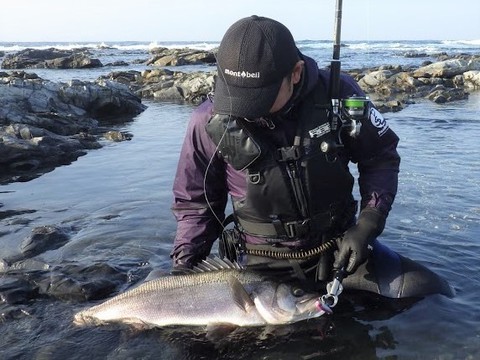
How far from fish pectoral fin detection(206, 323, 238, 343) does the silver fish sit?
4 cm

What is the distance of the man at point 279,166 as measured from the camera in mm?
3855

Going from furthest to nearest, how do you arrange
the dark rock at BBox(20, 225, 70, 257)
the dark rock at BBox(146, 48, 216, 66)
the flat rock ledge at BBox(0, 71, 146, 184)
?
the dark rock at BBox(146, 48, 216, 66)
the flat rock ledge at BBox(0, 71, 146, 184)
the dark rock at BBox(20, 225, 70, 257)

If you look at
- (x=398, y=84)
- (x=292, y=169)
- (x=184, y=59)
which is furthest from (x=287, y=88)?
(x=184, y=59)

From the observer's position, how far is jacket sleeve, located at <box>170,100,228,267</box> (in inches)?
180

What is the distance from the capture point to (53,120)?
16500 millimetres

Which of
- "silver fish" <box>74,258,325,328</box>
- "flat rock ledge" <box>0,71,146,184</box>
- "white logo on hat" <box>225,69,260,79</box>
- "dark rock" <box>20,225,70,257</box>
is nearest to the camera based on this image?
"white logo on hat" <box>225,69,260,79</box>

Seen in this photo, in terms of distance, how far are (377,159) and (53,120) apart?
1387cm

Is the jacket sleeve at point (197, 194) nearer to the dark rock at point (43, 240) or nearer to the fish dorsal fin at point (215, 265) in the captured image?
the fish dorsal fin at point (215, 265)

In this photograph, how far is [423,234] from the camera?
22.7 ft

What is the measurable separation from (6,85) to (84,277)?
14.6 m

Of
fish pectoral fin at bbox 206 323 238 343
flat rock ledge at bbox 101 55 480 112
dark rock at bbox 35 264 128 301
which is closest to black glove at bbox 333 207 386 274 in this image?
fish pectoral fin at bbox 206 323 238 343

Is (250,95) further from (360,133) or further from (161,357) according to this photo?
(161,357)

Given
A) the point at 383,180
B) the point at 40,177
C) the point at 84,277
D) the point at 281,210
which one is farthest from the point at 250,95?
the point at 40,177

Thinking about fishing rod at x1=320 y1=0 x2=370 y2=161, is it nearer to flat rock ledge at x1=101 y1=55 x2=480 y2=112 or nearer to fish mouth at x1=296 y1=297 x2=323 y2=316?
fish mouth at x1=296 y1=297 x2=323 y2=316
